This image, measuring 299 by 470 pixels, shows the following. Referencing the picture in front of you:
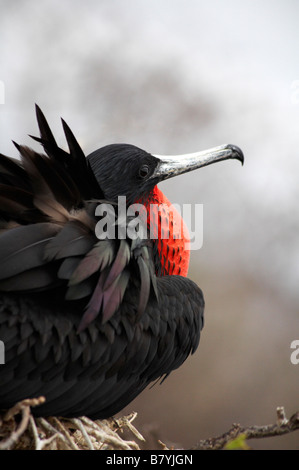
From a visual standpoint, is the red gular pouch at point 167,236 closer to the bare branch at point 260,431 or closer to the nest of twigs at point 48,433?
the nest of twigs at point 48,433

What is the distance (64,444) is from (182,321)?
1.54 ft

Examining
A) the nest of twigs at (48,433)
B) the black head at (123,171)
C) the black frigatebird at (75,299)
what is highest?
the black head at (123,171)

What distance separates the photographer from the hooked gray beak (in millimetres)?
1872

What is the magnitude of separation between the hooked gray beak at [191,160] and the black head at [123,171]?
0.11ft

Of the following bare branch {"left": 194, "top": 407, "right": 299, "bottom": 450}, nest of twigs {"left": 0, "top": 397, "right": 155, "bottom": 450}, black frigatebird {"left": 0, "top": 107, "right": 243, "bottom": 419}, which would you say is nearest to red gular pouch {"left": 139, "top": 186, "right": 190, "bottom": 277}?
black frigatebird {"left": 0, "top": 107, "right": 243, "bottom": 419}

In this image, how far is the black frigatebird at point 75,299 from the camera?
127 cm

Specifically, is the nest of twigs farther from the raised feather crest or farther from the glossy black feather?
the raised feather crest

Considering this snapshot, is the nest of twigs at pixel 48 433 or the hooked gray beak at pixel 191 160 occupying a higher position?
the hooked gray beak at pixel 191 160

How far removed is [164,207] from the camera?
186 centimetres

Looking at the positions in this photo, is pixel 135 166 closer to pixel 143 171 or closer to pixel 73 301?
pixel 143 171

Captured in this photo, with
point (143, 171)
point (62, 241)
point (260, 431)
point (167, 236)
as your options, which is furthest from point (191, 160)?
point (260, 431)

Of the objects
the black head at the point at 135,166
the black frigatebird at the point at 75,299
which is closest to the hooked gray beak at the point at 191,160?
the black head at the point at 135,166

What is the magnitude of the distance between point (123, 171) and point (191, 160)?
0.78 feet
